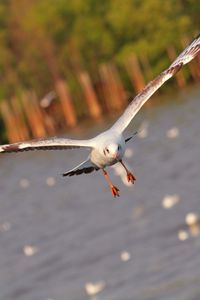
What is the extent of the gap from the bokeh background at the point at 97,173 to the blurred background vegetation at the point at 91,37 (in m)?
0.10

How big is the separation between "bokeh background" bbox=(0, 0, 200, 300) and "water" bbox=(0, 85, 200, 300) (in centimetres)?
6

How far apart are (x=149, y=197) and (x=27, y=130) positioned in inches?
1703

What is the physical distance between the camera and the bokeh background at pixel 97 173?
→ 2453cm

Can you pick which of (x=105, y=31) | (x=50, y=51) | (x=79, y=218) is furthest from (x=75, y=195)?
(x=50, y=51)

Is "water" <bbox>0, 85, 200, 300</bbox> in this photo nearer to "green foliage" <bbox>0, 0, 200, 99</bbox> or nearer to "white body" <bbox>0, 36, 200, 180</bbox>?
"white body" <bbox>0, 36, 200, 180</bbox>

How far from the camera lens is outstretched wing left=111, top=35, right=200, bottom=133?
15516 mm

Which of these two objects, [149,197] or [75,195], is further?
[75,195]

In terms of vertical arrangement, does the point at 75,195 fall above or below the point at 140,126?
below

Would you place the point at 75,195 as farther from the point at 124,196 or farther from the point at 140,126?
the point at 140,126

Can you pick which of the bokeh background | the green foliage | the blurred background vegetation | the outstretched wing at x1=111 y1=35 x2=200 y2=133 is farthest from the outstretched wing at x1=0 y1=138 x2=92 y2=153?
the green foliage

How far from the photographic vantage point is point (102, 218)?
31375 mm

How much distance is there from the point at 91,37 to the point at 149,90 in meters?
65.3

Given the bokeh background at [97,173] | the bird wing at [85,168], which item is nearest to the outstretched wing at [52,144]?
the bird wing at [85,168]

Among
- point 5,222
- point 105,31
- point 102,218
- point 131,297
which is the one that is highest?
point 105,31
